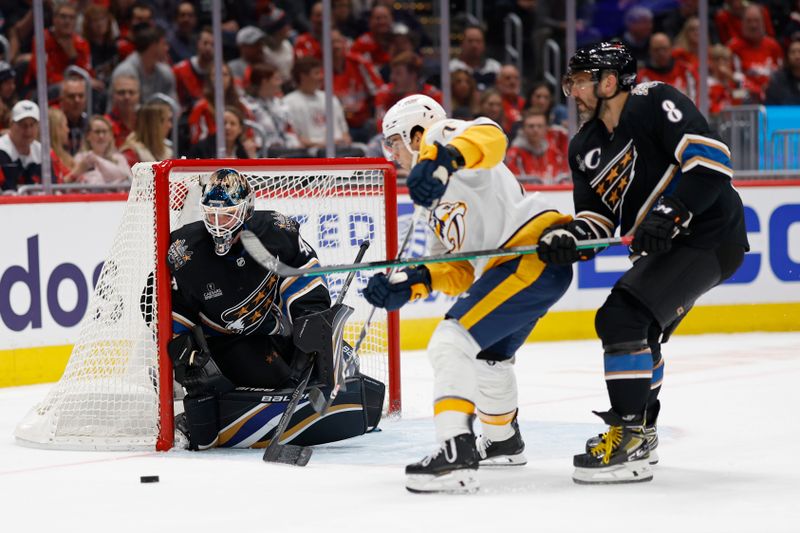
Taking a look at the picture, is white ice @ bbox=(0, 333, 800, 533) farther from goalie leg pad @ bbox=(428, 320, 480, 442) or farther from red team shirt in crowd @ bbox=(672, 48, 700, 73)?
red team shirt in crowd @ bbox=(672, 48, 700, 73)

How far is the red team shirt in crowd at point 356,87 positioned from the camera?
832 cm

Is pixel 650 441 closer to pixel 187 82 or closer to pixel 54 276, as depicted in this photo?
pixel 54 276

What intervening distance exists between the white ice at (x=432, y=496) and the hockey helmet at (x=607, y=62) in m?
1.12

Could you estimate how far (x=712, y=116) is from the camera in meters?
7.96

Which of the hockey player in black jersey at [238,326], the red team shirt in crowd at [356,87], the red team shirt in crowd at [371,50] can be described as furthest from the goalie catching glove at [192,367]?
the red team shirt in crowd at [371,50]

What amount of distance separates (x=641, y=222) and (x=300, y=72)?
15.6 feet

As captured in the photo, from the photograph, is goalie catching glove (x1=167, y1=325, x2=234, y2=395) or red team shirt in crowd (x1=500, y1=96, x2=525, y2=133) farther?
red team shirt in crowd (x1=500, y1=96, x2=525, y2=133)

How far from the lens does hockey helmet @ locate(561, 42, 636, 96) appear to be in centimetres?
350

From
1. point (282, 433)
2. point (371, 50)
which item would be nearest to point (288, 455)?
point (282, 433)

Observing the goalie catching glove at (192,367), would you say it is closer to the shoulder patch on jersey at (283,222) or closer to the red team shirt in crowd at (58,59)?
the shoulder patch on jersey at (283,222)

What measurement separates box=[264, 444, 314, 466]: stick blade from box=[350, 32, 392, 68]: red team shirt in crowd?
5307 millimetres

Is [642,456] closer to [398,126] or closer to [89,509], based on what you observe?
[398,126]

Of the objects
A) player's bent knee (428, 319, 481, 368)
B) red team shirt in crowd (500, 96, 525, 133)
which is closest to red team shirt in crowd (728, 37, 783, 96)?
red team shirt in crowd (500, 96, 525, 133)

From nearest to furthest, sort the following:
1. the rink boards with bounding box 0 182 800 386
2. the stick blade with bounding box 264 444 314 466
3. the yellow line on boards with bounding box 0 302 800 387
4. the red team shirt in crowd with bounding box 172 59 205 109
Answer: the stick blade with bounding box 264 444 314 466, the rink boards with bounding box 0 182 800 386, the yellow line on boards with bounding box 0 302 800 387, the red team shirt in crowd with bounding box 172 59 205 109
